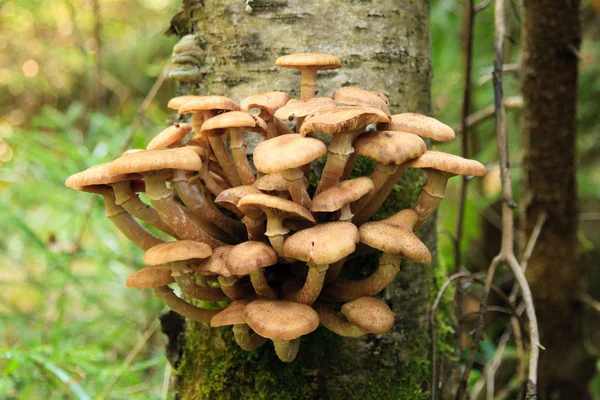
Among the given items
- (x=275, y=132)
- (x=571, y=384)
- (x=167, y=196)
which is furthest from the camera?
(x=571, y=384)

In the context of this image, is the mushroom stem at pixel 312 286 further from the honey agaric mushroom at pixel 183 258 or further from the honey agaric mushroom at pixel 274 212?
the honey agaric mushroom at pixel 183 258

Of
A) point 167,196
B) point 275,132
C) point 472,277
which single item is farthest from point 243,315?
point 472,277

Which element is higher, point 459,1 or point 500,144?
point 459,1

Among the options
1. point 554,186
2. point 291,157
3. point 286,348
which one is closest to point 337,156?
point 291,157

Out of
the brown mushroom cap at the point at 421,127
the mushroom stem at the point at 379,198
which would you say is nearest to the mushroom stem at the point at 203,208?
the mushroom stem at the point at 379,198

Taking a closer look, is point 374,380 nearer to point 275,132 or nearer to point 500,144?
point 275,132

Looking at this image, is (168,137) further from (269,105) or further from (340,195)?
(340,195)
